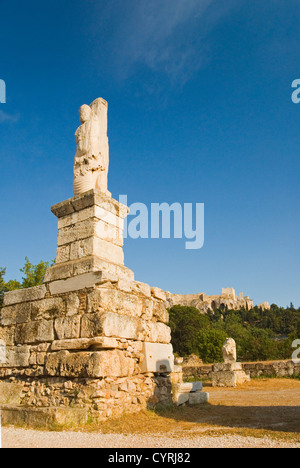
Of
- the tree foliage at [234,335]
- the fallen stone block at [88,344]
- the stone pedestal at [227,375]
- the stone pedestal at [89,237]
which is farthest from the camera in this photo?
the tree foliage at [234,335]

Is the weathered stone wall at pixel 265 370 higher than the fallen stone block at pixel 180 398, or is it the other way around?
the fallen stone block at pixel 180 398

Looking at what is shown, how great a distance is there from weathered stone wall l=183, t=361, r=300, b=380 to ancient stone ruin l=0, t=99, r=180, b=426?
11341 mm

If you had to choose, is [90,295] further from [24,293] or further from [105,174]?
[105,174]

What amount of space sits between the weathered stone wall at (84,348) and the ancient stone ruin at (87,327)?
2 cm

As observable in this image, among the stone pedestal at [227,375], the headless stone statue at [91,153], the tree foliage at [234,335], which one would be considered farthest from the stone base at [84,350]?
the tree foliage at [234,335]

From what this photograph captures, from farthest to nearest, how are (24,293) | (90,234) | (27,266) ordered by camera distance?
1. (27,266)
2. (24,293)
3. (90,234)

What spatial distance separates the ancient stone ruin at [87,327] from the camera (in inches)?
219

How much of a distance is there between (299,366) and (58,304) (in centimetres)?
1364

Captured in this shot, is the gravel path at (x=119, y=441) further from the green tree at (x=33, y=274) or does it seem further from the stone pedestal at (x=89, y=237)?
the green tree at (x=33, y=274)

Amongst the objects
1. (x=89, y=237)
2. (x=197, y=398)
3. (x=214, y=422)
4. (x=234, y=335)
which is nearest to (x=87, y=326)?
(x=89, y=237)

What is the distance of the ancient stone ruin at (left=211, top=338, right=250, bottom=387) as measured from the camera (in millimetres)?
14791

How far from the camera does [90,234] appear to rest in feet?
21.6
